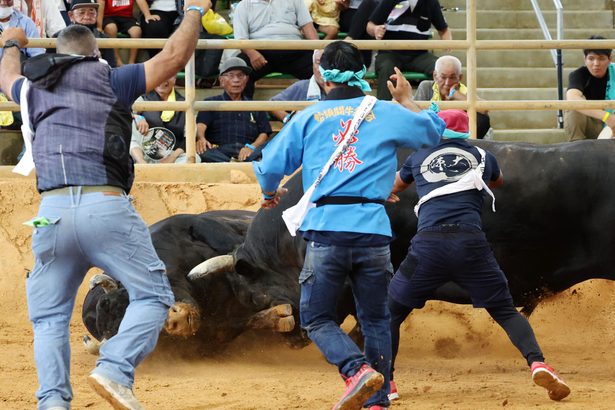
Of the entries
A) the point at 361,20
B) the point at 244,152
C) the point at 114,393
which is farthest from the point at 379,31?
the point at 114,393

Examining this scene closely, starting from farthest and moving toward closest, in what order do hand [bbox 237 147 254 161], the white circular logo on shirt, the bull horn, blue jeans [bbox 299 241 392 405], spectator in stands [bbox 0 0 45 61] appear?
hand [bbox 237 147 254 161] < spectator in stands [bbox 0 0 45 61] < the bull horn < the white circular logo on shirt < blue jeans [bbox 299 241 392 405]

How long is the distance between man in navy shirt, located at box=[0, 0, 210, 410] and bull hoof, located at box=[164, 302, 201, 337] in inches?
66.8

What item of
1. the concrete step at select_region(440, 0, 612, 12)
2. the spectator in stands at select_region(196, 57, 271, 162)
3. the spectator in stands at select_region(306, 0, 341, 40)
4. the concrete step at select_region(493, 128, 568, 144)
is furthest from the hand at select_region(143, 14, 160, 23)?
the concrete step at select_region(440, 0, 612, 12)

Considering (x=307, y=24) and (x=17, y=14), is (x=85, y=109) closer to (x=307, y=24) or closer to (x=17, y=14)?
(x=17, y=14)

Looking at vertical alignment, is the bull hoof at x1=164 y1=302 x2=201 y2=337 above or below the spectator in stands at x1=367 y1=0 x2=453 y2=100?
below

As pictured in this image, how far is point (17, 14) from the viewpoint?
10727mm

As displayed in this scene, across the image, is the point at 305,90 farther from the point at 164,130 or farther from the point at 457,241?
the point at 457,241

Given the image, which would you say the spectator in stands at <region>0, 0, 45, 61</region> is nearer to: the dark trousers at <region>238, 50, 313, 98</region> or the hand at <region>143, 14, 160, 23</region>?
the hand at <region>143, 14, 160, 23</region>

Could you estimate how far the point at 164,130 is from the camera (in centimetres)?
1088

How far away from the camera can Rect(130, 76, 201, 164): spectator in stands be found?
10578 mm

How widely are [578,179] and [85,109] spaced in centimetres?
357

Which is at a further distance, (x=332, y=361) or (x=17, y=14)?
(x=17, y=14)

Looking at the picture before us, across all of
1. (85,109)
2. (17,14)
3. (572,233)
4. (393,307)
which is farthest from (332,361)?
(17,14)

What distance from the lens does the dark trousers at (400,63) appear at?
11.9 m
